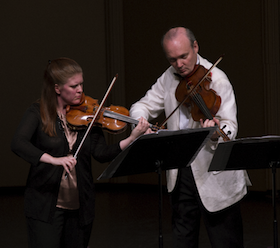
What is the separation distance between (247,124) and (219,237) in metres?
3.23

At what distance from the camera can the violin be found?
6.35ft

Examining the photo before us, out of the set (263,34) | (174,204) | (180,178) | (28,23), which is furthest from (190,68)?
(28,23)

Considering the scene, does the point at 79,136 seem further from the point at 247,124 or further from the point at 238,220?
the point at 247,124

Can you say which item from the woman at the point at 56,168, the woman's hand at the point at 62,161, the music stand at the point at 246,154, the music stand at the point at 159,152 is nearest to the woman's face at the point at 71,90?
the woman at the point at 56,168

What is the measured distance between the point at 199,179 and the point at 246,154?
309 mm

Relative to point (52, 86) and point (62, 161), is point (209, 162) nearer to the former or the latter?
point (62, 161)

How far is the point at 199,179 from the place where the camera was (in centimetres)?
205

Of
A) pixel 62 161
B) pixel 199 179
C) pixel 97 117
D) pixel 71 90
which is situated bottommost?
pixel 199 179

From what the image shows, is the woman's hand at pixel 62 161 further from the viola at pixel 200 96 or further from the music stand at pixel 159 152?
the viola at pixel 200 96

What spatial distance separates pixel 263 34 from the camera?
488 cm

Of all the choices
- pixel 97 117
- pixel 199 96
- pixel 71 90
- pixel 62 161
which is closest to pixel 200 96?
pixel 199 96

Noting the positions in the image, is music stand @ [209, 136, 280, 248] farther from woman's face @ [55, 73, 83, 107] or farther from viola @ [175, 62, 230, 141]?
woman's face @ [55, 73, 83, 107]

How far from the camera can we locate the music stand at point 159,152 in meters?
1.65

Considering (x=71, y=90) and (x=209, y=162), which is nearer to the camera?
(x=71, y=90)
